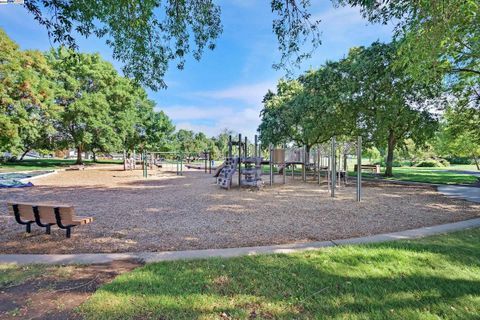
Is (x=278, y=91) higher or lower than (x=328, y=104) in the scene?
higher

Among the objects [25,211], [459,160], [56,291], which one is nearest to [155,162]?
[25,211]

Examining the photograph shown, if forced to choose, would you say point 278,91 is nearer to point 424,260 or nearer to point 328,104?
point 328,104

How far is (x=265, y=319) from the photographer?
8.63 feet

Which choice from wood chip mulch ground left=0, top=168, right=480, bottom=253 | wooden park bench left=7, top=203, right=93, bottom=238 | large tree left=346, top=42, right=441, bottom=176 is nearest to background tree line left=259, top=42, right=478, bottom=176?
large tree left=346, top=42, right=441, bottom=176

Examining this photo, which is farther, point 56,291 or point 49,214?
point 49,214

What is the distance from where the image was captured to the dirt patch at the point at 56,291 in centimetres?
279

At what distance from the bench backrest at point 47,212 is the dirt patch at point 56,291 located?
4.95 ft

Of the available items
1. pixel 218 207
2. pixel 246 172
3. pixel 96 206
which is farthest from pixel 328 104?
pixel 96 206

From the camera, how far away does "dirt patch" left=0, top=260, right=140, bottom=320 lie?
2787 mm

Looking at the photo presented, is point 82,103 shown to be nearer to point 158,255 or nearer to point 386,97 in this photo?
point 386,97

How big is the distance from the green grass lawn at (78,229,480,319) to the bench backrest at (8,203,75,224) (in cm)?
237

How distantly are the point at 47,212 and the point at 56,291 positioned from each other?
2.63m

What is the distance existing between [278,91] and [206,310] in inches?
1128

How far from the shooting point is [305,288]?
317 centimetres
